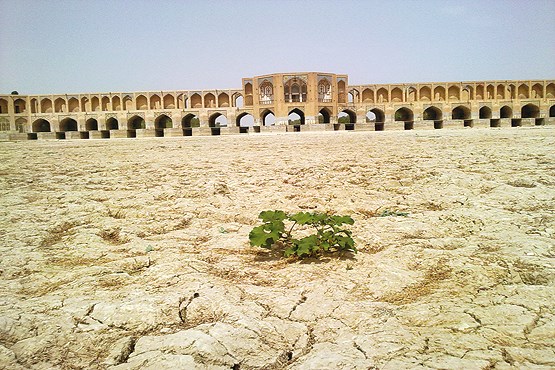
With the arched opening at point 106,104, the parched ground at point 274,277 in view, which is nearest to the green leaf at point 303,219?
the parched ground at point 274,277

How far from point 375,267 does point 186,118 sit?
32221 mm

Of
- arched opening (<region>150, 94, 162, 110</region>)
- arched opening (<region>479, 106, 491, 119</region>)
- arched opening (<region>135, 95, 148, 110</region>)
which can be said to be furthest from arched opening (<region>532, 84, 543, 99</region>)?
arched opening (<region>135, 95, 148, 110</region>)

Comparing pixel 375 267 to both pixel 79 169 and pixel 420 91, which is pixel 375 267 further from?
pixel 420 91

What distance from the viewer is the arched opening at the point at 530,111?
32.1 m

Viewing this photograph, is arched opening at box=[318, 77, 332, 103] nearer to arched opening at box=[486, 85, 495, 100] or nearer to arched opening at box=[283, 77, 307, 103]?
arched opening at box=[283, 77, 307, 103]

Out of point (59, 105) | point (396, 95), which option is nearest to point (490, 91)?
point (396, 95)

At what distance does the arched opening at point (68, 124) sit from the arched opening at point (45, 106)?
2158 millimetres

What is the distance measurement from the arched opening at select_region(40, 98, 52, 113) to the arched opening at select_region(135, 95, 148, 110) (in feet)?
24.9

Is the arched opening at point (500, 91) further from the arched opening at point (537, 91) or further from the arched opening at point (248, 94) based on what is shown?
the arched opening at point (248, 94)

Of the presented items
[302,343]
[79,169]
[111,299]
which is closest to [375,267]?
[302,343]

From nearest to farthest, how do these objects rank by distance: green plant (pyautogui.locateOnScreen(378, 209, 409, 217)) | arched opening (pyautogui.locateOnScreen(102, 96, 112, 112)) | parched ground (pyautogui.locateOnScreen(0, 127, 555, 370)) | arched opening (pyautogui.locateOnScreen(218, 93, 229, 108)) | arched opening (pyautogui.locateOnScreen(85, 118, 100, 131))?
parched ground (pyautogui.locateOnScreen(0, 127, 555, 370)) < green plant (pyautogui.locateOnScreen(378, 209, 409, 217)) < arched opening (pyautogui.locateOnScreen(85, 118, 100, 131)) < arched opening (pyautogui.locateOnScreen(218, 93, 229, 108)) < arched opening (pyautogui.locateOnScreen(102, 96, 112, 112))

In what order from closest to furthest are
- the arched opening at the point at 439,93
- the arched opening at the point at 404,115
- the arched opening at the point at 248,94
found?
1. the arched opening at the point at 404,115
2. the arched opening at the point at 248,94
3. the arched opening at the point at 439,93

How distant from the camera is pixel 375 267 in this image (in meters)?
2.15

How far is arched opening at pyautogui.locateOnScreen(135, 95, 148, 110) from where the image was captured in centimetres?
3472
